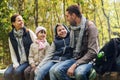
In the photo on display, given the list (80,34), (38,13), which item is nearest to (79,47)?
(80,34)

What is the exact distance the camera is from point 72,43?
5.05 m

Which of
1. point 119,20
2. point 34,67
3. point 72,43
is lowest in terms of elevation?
point 119,20

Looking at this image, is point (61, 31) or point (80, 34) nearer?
point (80, 34)

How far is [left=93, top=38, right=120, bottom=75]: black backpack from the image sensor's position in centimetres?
448

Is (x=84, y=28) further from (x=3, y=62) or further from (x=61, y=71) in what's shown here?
(x=3, y=62)

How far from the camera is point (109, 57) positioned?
4.53 metres

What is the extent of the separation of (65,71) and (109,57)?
0.71 meters

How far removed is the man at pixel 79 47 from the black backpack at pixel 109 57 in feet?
0.55

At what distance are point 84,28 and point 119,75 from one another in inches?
33.8

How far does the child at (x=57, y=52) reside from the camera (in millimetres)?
5151

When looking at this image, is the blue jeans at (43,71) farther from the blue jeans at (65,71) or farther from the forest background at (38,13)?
the forest background at (38,13)

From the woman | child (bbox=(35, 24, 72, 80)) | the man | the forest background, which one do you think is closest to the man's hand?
the man

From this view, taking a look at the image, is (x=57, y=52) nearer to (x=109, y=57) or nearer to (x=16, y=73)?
(x=16, y=73)

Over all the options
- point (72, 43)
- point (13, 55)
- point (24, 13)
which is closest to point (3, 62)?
point (24, 13)
